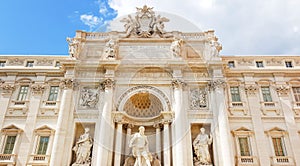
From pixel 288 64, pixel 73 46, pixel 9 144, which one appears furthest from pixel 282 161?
pixel 9 144

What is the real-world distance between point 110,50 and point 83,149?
27.1ft

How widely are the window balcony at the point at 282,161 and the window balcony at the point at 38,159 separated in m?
15.8

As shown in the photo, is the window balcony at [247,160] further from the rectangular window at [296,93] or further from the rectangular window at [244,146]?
the rectangular window at [296,93]

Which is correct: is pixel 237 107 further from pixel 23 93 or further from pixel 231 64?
pixel 23 93

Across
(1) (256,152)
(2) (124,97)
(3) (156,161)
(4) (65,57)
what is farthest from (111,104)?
(1) (256,152)

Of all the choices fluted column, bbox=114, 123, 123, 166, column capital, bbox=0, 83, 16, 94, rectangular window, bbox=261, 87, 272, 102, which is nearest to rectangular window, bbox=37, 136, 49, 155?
column capital, bbox=0, 83, 16, 94

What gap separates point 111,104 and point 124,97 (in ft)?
4.16

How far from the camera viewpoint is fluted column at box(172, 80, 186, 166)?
17.6 meters

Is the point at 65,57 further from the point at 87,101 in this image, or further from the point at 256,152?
the point at 256,152

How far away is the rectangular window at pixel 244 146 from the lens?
1891 centimetres

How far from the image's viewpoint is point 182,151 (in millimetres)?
17719

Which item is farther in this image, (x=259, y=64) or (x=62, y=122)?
(x=259, y=64)

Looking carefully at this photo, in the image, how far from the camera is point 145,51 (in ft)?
73.6

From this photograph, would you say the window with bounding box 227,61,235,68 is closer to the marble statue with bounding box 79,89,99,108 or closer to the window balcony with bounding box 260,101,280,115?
the window balcony with bounding box 260,101,280,115
